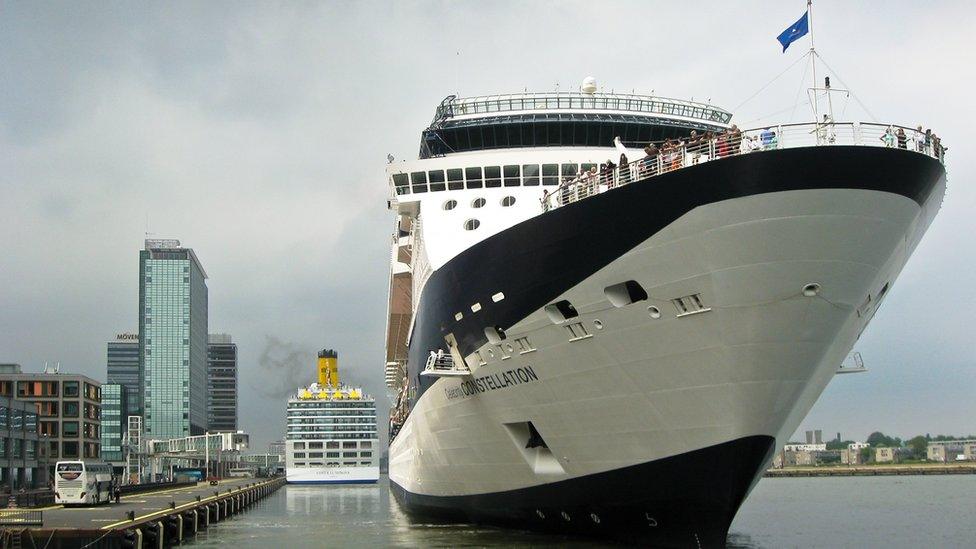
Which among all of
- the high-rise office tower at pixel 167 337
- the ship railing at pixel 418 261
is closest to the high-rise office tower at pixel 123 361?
the high-rise office tower at pixel 167 337

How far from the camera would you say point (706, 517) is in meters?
16.6

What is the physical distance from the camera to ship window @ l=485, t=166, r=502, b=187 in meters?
23.8

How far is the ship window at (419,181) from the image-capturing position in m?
24.9

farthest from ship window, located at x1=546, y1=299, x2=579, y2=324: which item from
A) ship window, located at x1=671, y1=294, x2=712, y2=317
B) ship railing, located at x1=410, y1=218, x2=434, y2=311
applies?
ship railing, located at x1=410, y1=218, x2=434, y2=311

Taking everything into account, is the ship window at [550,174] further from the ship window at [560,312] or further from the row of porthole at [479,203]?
the ship window at [560,312]

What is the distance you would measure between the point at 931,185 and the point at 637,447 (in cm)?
607

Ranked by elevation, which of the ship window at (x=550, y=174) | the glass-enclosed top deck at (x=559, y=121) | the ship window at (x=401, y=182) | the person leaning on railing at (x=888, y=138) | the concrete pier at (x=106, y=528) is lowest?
the concrete pier at (x=106, y=528)

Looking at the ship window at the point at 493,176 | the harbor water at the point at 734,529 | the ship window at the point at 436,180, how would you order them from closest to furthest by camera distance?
the ship window at the point at 493,176 → the ship window at the point at 436,180 → the harbor water at the point at 734,529

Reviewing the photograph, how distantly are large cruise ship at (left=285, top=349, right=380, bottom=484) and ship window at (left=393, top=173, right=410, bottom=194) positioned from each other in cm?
6935

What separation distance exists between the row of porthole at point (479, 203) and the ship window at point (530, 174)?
592 mm

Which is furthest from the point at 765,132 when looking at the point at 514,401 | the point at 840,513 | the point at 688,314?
the point at 840,513

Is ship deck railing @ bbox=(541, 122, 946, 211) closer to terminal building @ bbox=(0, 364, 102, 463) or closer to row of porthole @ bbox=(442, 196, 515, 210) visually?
row of porthole @ bbox=(442, 196, 515, 210)

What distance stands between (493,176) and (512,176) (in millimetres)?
463

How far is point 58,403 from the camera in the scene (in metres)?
75.9
